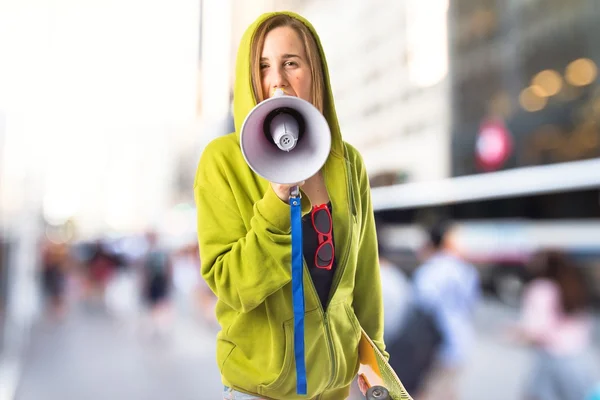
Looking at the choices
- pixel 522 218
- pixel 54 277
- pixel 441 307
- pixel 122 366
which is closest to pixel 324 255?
pixel 441 307

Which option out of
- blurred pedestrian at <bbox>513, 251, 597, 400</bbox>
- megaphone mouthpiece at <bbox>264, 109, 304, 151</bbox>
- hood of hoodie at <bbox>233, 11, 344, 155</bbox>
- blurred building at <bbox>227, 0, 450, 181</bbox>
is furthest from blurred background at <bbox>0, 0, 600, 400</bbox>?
blurred pedestrian at <bbox>513, 251, 597, 400</bbox>

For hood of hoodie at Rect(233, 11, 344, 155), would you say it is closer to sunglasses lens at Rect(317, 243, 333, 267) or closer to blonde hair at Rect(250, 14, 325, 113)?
→ blonde hair at Rect(250, 14, 325, 113)

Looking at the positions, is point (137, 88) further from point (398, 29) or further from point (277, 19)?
point (277, 19)

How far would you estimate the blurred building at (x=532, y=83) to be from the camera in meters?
4.61

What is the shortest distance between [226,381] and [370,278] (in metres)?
0.32

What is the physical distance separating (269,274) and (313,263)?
10 centimetres

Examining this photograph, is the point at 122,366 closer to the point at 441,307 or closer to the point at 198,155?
the point at 441,307

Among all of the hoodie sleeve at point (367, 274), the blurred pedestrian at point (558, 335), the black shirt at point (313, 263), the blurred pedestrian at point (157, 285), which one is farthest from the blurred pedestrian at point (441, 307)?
the black shirt at point (313, 263)

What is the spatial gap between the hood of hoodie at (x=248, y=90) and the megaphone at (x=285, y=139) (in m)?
0.07

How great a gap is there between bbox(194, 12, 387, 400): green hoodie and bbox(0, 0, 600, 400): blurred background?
165mm

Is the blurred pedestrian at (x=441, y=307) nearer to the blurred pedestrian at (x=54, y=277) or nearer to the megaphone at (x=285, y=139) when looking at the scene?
→ the megaphone at (x=285, y=139)

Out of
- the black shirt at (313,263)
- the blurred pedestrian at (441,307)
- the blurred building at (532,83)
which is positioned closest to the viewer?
the black shirt at (313,263)

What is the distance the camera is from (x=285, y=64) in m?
0.94

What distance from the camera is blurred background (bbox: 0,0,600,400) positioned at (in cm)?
160
